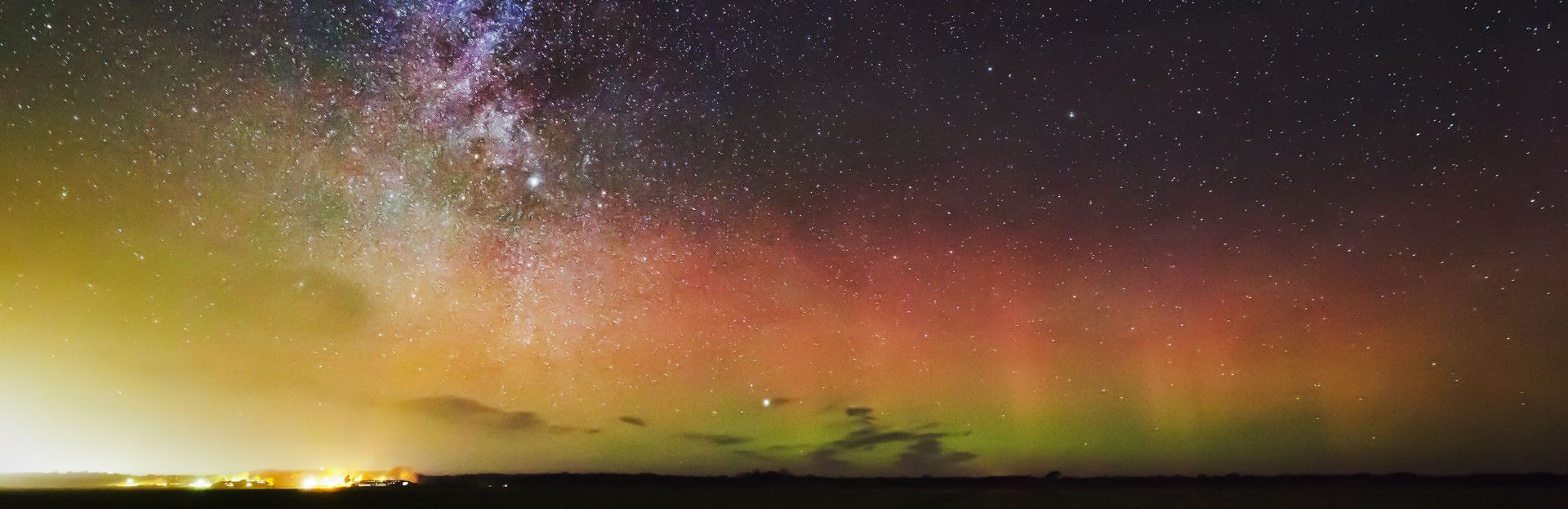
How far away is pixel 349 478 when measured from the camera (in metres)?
93.1

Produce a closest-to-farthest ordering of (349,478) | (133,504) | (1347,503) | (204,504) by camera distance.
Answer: (133,504) < (204,504) < (1347,503) < (349,478)

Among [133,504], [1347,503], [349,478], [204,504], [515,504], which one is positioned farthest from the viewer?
[349,478]

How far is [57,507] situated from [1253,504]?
52.2 metres

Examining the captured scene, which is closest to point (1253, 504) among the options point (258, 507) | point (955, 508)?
point (955, 508)

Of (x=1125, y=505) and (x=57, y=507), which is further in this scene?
(x=1125, y=505)

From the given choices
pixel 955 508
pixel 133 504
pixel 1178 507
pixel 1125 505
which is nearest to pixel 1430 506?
pixel 1178 507

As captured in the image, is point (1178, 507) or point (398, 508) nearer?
point (398, 508)

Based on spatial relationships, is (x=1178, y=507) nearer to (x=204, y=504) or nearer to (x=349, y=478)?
(x=204, y=504)

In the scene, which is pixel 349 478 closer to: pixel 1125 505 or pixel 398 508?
pixel 398 508

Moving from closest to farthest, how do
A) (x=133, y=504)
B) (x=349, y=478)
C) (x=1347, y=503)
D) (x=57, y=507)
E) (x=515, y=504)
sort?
(x=57, y=507) → (x=133, y=504) → (x=515, y=504) → (x=1347, y=503) → (x=349, y=478)

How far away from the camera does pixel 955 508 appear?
30922 millimetres

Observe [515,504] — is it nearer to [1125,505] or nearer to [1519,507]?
[1125,505]

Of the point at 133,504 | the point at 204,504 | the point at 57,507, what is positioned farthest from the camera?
the point at 204,504

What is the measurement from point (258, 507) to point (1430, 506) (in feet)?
186
